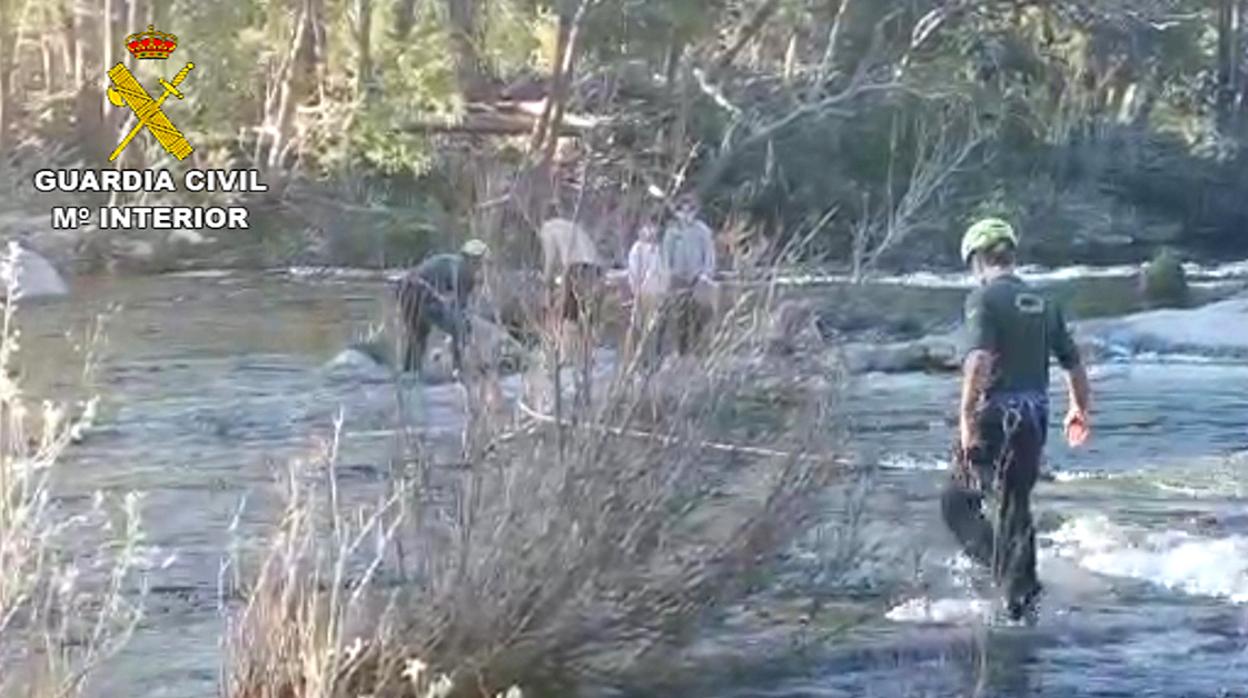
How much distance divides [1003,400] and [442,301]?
57.5 inches

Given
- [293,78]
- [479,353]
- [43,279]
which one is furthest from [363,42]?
[479,353]

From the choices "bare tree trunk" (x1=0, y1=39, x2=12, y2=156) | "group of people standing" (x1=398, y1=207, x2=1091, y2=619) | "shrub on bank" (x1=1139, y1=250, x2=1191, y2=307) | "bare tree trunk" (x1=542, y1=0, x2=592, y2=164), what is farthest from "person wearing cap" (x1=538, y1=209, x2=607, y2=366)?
"shrub on bank" (x1=1139, y1=250, x2=1191, y2=307)

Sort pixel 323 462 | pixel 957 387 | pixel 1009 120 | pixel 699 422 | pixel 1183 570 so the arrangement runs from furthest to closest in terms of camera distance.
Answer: pixel 1009 120, pixel 957 387, pixel 1183 570, pixel 699 422, pixel 323 462

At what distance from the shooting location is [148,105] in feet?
37.5

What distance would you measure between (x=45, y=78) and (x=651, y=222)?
724 cm

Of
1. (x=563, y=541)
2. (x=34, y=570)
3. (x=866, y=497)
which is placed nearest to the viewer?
(x=34, y=570)

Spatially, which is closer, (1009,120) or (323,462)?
(323,462)

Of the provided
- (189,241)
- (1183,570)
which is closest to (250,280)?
(189,241)

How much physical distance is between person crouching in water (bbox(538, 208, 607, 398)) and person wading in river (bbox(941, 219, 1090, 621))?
4.25 feet

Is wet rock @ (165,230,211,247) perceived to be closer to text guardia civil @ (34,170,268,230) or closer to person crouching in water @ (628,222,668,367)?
text guardia civil @ (34,170,268,230)

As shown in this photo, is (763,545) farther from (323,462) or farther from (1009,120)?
(1009,120)

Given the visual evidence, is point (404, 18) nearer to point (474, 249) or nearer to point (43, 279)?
point (43, 279)

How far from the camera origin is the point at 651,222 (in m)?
5.32

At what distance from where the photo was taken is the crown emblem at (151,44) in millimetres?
11383
